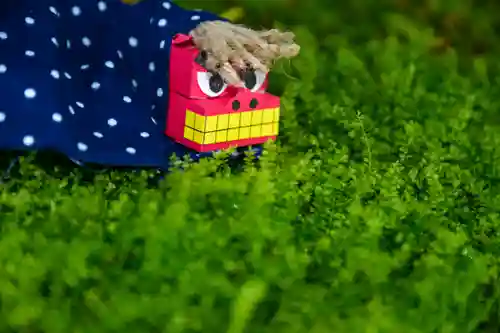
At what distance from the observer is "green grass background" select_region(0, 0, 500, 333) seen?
40.4 inches

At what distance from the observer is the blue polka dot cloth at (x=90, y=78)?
140 centimetres

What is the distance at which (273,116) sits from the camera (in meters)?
1.65

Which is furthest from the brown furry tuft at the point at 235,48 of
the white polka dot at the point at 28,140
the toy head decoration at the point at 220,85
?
the white polka dot at the point at 28,140

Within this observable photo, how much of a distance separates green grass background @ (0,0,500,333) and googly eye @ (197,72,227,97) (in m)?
0.16

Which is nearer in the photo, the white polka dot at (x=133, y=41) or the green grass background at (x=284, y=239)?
the green grass background at (x=284, y=239)

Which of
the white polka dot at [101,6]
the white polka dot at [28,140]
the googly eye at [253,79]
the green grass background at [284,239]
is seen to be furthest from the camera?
the white polka dot at [101,6]

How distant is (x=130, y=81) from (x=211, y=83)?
233 millimetres

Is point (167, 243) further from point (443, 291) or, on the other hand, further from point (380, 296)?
point (443, 291)

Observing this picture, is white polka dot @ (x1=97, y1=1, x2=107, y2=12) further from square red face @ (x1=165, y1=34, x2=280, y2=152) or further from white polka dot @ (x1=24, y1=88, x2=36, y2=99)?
white polka dot @ (x1=24, y1=88, x2=36, y2=99)

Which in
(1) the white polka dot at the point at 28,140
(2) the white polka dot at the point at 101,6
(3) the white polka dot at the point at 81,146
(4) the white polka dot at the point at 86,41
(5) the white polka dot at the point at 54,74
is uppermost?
(2) the white polka dot at the point at 101,6

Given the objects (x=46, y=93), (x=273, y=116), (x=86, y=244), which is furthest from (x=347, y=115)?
(x=86, y=244)

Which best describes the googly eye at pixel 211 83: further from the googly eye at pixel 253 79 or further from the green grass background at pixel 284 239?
the green grass background at pixel 284 239

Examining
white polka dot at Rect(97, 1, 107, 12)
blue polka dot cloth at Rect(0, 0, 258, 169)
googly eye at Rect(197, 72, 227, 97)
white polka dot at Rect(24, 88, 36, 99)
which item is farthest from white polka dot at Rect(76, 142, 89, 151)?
white polka dot at Rect(97, 1, 107, 12)

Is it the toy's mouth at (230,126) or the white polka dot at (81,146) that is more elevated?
the toy's mouth at (230,126)
